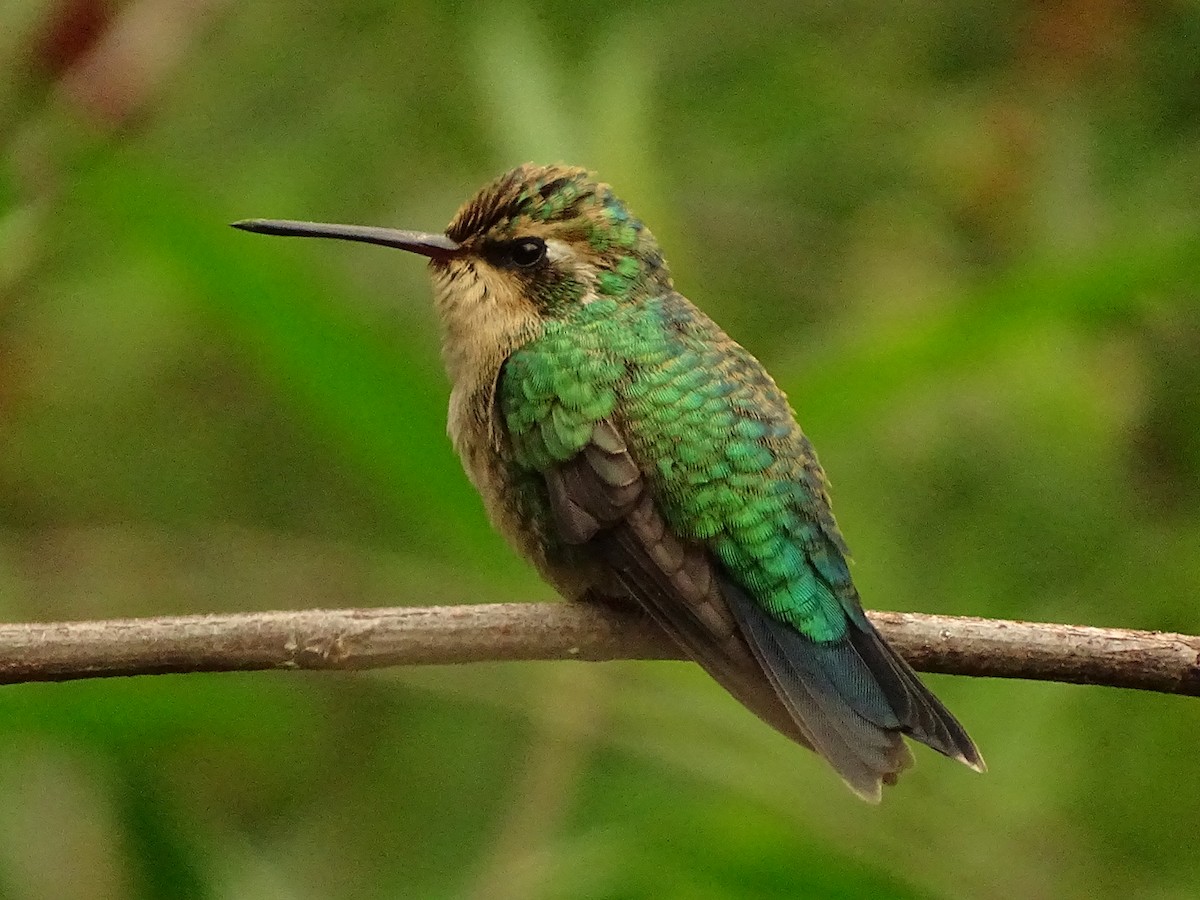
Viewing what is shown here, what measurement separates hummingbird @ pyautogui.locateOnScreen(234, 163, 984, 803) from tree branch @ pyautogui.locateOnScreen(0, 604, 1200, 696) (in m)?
0.19

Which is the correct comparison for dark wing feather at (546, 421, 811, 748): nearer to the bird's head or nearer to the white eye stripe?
the bird's head

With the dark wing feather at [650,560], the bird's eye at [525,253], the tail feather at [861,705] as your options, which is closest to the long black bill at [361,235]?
the bird's eye at [525,253]

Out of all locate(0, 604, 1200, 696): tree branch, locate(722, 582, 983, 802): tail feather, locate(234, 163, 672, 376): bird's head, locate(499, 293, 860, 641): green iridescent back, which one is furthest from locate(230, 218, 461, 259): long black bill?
locate(722, 582, 983, 802): tail feather

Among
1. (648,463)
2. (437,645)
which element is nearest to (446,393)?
(648,463)

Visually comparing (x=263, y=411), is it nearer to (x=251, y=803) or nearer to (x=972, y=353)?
(x=251, y=803)

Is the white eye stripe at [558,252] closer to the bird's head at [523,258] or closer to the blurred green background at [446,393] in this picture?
the bird's head at [523,258]

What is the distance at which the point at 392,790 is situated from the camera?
15.0ft

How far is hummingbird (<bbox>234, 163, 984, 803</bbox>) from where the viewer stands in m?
2.68

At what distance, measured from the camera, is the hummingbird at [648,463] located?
2676 mm

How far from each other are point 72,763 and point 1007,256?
9.38 feet

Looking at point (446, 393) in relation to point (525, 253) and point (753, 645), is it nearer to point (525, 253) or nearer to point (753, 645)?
point (525, 253)

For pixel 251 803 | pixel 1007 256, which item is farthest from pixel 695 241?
pixel 251 803

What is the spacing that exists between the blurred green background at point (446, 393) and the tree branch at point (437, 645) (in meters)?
0.52

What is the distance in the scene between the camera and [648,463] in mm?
2904
